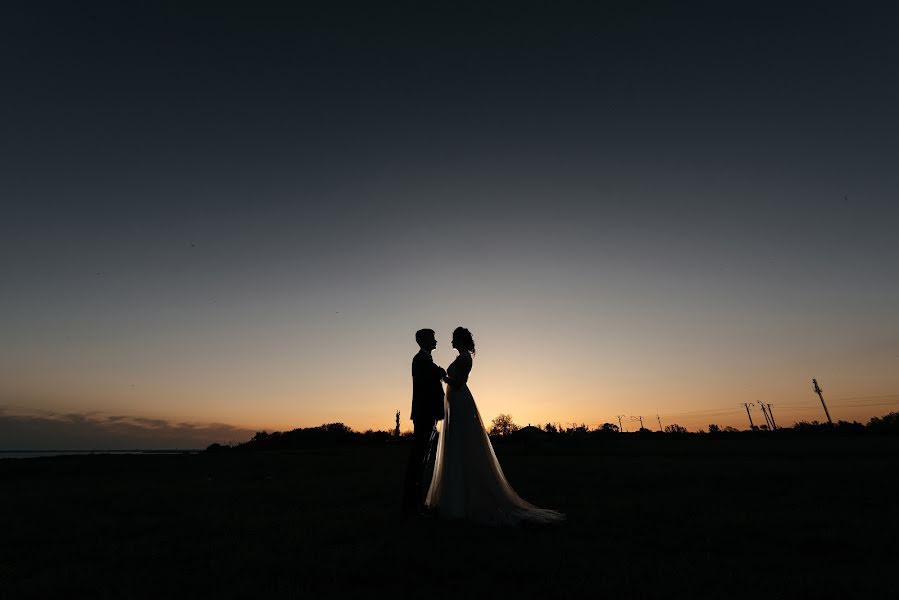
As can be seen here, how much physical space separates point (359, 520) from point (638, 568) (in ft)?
14.8

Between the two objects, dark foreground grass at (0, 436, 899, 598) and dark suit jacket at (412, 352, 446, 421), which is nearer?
dark foreground grass at (0, 436, 899, 598)

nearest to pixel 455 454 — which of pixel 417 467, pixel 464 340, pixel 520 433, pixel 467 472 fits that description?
pixel 467 472

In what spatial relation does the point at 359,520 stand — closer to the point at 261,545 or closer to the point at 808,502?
the point at 261,545

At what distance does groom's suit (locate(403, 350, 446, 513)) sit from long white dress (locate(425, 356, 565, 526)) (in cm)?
31

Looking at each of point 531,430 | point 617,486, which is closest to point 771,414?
point 531,430

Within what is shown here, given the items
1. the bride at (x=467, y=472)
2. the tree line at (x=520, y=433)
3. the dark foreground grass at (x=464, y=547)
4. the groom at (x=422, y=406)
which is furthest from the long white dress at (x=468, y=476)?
the tree line at (x=520, y=433)

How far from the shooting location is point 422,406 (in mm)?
7883

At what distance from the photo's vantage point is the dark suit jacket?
7883 mm

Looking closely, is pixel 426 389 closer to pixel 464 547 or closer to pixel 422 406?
pixel 422 406

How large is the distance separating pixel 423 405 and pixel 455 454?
0.97 m

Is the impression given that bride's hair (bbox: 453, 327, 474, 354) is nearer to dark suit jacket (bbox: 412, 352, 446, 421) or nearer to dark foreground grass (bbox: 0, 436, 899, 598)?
dark suit jacket (bbox: 412, 352, 446, 421)

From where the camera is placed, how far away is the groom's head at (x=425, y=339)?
8055 mm

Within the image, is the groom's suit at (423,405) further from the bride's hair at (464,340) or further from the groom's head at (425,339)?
the bride's hair at (464,340)

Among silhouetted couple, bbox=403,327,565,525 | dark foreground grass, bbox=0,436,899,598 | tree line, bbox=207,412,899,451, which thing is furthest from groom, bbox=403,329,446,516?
tree line, bbox=207,412,899,451
